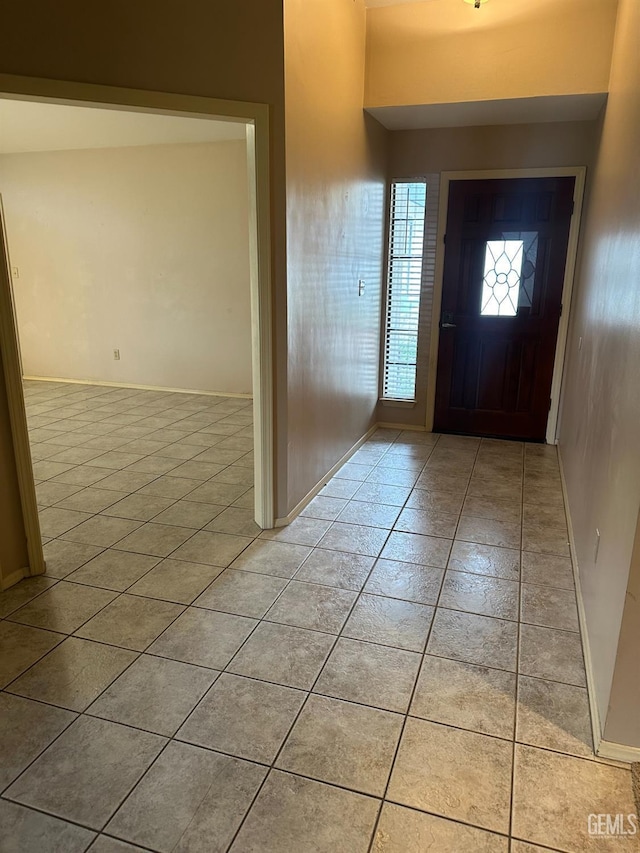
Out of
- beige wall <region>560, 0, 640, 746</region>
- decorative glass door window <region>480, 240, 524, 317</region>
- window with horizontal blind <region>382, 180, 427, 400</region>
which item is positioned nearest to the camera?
beige wall <region>560, 0, 640, 746</region>

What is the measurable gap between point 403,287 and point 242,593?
3127mm

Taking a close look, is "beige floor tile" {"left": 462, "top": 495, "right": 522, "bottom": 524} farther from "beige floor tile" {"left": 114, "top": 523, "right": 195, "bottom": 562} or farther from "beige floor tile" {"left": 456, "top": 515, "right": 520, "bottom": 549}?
"beige floor tile" {"left": 114, "top": 523, "right": 195, "bottom": 562}

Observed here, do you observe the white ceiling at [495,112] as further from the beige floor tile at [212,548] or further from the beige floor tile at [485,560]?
the beige floor tile at [212,548]

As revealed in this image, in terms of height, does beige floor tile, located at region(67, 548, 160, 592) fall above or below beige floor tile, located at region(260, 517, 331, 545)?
below

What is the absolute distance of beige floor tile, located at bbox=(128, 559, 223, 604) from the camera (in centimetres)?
246

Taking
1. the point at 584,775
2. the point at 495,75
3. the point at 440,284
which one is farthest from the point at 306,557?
the point at 495,75

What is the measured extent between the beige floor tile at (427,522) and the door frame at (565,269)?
175 cm

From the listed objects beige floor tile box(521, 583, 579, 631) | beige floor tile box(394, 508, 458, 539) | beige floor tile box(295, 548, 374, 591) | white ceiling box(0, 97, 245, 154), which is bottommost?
beige floor tile box(521, 583, 579, 631)

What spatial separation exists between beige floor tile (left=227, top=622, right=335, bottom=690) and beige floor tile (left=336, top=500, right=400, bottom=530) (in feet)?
3.40

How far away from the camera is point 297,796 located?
1.53 m

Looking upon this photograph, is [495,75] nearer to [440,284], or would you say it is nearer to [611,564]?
[440,284]

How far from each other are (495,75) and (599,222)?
3.93ft

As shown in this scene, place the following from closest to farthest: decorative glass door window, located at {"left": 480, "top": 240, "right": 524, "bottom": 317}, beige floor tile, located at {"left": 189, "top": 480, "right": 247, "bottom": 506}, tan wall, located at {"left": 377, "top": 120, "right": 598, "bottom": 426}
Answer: beige floor tile, located at {"left": 189, "top": 480, "right": 247, "bottom": 506} < tan wall, located at {"left": 377, "top": 120, "right": 598, "bottom": 426} < decorative glass door window, located at {"left": 480, "top": 240, "right": 524, "bottom": 317}

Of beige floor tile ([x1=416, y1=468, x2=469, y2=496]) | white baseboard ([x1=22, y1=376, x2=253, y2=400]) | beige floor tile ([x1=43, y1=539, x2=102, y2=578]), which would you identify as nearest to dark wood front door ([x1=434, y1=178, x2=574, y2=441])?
beige floor tile ([x1=416, y1=468, x2=469, y2=496])
